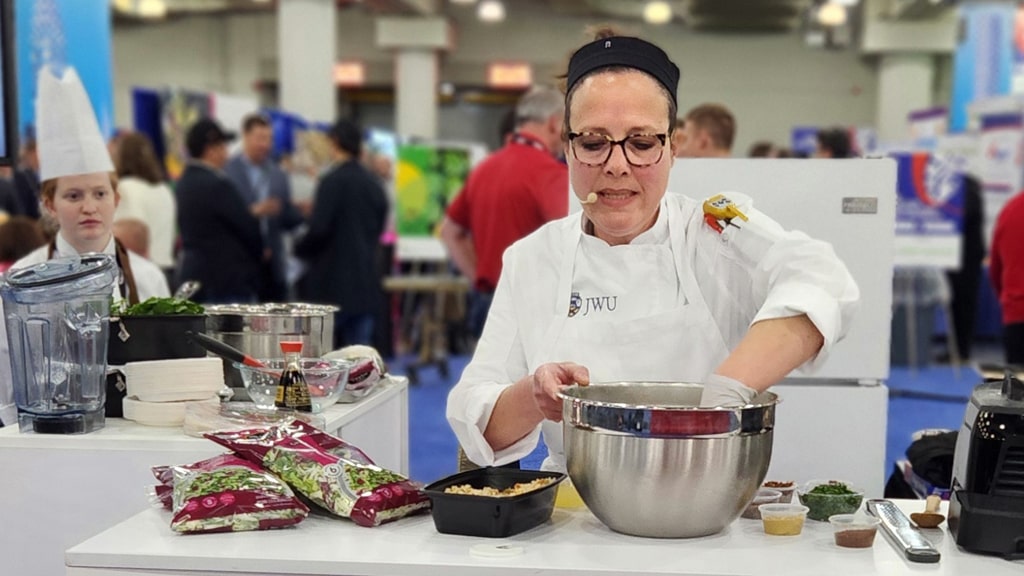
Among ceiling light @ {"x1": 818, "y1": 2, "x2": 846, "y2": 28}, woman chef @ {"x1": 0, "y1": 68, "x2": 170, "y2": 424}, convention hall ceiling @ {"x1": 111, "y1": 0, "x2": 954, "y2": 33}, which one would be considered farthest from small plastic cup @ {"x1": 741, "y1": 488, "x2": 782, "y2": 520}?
ceiling light @ {"x1": 818, "y1": 2, "x2": 846, "y2": 28}

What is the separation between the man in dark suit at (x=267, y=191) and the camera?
7207 mm

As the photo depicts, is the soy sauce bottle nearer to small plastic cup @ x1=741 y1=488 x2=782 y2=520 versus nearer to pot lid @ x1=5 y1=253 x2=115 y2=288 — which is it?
pot lid @ x1=5 y1=253 x2=115 y2=288

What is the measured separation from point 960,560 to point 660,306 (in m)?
0.63

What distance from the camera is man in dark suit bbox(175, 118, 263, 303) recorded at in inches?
227

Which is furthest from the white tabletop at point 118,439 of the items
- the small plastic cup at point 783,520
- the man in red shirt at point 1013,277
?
the man in red shirt at point 1013,277

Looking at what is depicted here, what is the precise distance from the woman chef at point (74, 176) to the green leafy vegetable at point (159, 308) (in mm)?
548

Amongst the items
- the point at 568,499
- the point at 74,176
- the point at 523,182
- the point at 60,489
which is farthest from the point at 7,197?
the point at 568,499

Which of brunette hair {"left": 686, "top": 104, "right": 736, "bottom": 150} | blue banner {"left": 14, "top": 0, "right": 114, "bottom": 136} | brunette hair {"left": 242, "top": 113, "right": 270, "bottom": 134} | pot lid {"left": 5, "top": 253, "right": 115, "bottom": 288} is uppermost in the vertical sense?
blue banner {"left": 14, "top": 0, "right": 114, "bottom": 136}

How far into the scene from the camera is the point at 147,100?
26.2 ft

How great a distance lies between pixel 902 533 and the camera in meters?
1.54

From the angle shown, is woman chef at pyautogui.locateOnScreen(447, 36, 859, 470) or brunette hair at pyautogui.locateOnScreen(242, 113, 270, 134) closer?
woman chef at pyautogui.locateOnScreen(447, 36, 859, 470)

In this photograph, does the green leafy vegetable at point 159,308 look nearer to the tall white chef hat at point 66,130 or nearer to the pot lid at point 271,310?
the pot lid at point 271,310

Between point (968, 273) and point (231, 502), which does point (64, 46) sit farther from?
point (968, 273)

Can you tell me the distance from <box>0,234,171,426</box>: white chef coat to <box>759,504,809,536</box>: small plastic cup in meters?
1.60
